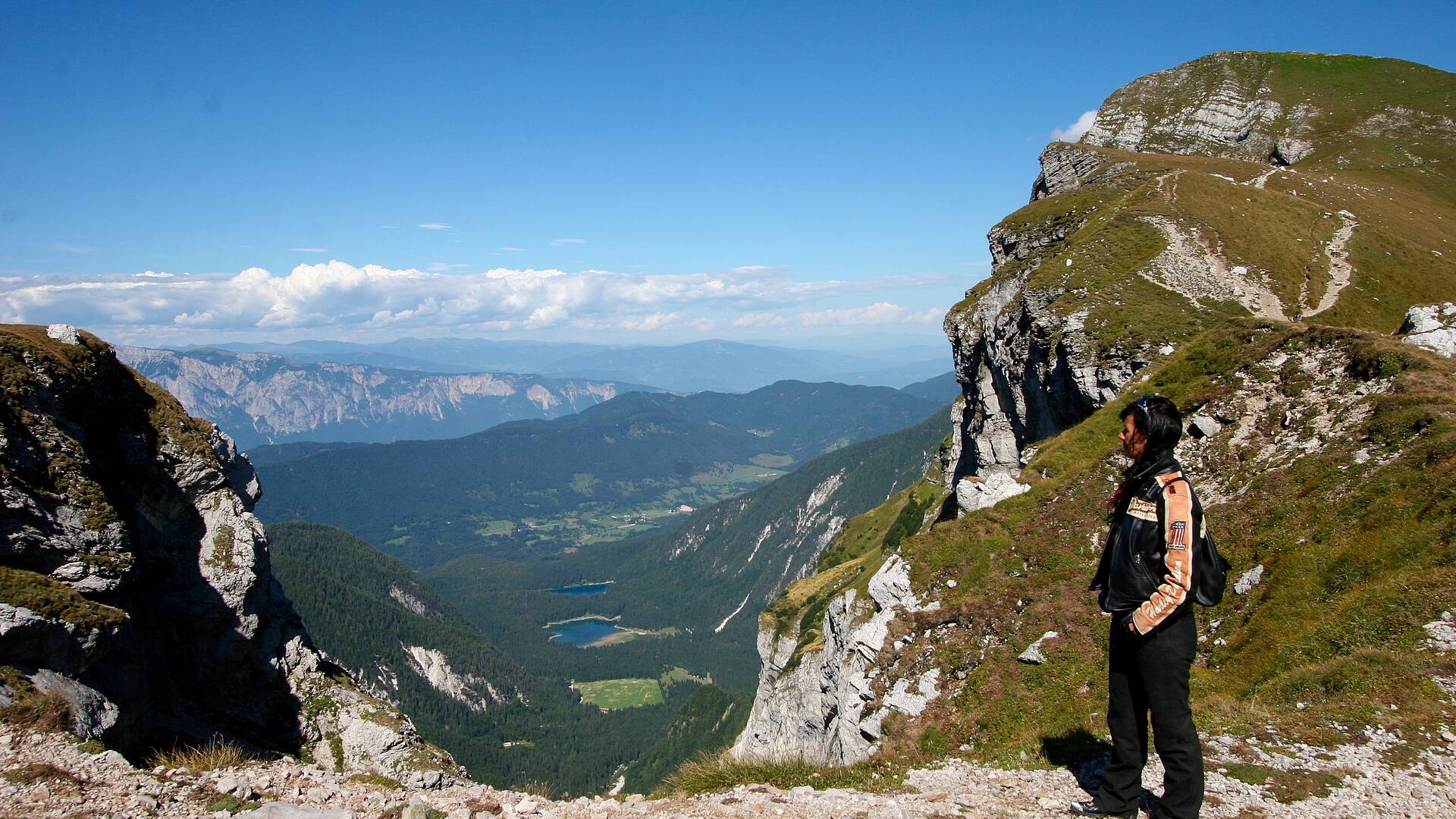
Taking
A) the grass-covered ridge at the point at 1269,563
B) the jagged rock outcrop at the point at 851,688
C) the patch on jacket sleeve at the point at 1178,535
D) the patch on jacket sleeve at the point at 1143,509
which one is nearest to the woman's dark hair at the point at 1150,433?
the patch on jacket sleeve at the point at 1143,509

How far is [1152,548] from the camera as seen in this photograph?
8070mm

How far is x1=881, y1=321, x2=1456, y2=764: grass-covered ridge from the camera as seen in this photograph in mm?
12742

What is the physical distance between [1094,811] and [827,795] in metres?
3.91

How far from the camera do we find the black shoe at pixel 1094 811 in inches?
351

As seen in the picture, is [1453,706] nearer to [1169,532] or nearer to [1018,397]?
[1169,532]

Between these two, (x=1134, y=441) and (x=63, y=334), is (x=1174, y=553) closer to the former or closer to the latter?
(x=1134, y=441)

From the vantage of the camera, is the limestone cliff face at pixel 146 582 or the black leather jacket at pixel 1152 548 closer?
the black leather jacket at pixel 1152 548

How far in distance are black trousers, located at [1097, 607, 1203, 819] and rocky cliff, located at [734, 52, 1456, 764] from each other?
4.24m

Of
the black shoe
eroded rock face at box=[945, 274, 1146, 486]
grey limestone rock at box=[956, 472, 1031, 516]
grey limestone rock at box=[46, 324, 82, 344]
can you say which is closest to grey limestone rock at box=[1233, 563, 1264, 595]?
grey limestone rock at box=[956, 472, 1031, 516]

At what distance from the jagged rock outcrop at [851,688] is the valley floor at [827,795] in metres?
4.15

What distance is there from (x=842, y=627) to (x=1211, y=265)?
43.3m

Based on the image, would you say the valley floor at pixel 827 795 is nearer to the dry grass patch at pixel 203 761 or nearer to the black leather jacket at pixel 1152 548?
the dry grass patch at pixel 203 761

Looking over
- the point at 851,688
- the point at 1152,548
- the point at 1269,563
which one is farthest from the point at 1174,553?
the point at 851,688

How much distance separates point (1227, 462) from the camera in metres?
24.7
